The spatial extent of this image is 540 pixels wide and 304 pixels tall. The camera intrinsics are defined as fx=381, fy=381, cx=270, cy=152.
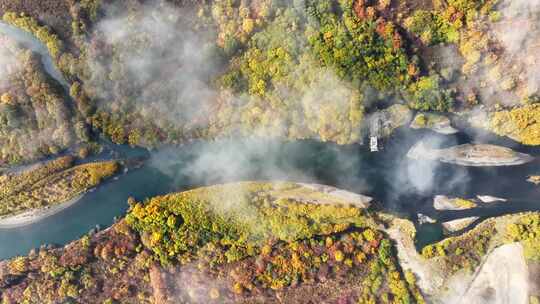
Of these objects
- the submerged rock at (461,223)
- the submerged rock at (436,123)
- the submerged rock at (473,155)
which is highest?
the submerged rock at (436,123)

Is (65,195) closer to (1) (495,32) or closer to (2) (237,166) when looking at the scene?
(2) (237,166)

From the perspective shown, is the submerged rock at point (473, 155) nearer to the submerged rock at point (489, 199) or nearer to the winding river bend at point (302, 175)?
the winding river bend at point (302, 175)

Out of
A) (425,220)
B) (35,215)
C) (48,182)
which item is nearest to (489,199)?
(425,220)

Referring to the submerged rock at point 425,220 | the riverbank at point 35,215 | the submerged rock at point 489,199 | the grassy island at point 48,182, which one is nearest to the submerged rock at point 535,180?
the submerged rock at point 489,199

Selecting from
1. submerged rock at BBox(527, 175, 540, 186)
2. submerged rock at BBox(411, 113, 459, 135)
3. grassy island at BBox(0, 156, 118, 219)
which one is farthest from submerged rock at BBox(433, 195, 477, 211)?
grassy island at BBox(0, 156, 118, 219)

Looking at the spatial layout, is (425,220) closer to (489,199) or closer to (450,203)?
(450,203)

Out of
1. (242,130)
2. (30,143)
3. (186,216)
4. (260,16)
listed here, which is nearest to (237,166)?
(242,130)
